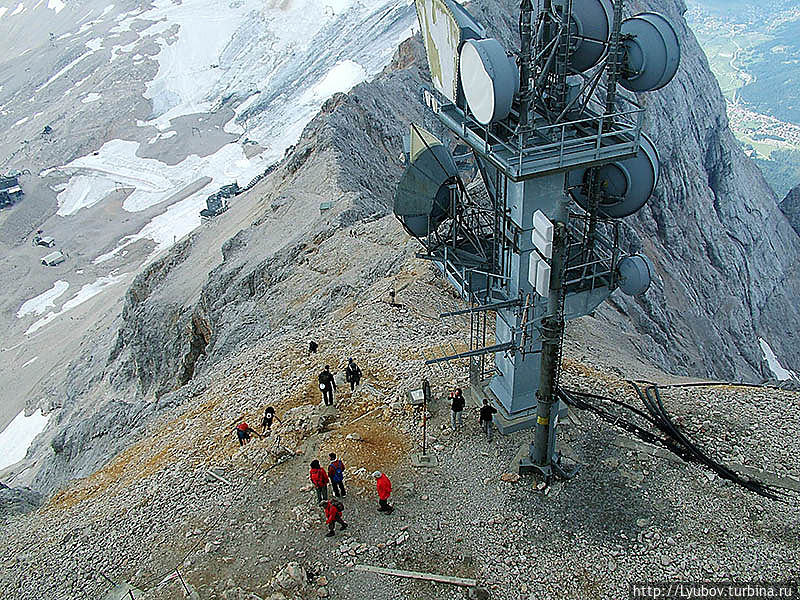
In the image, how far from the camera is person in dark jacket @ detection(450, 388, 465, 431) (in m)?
20.4

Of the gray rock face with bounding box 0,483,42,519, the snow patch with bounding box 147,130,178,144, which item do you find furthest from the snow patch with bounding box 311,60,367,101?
the gray rock face with bounding box 0,483,42,519

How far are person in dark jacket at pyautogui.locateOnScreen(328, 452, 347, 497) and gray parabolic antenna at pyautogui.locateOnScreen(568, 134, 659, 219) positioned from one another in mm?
10182

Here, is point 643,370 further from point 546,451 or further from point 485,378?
point 546,451

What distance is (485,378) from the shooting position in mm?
22516

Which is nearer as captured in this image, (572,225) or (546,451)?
(546,451)

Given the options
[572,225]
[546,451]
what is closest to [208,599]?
[546,451]

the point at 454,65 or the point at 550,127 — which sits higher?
the point at 454,65

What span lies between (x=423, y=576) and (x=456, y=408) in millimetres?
5597

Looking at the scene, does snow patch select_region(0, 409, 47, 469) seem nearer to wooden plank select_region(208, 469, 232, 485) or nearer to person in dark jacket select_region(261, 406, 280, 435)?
person in dark jacket select_region(261, 406, 280, 435)

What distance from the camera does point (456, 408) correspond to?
20484 millimetres

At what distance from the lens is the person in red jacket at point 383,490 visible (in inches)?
695

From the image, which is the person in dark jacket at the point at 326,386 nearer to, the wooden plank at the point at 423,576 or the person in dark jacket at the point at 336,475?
the person in dark jacket at the point at 336,475

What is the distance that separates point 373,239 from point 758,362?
50906 mm

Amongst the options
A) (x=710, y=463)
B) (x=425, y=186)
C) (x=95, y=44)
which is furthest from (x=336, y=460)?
(x=95, y=44)
